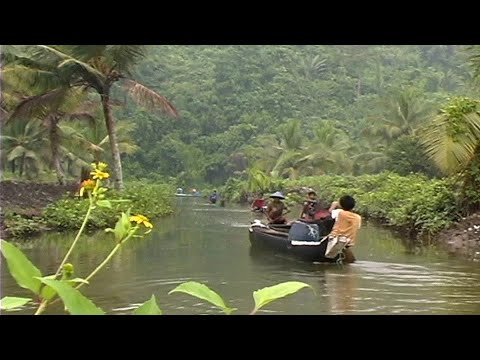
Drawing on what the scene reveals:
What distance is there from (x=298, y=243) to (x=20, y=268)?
26.1ft

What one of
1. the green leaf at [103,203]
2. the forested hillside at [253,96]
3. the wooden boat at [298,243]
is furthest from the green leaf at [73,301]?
the forested hillside at [253,96]

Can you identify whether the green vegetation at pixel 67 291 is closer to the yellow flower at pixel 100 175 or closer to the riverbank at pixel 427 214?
the yellow flower at pixel 100 175

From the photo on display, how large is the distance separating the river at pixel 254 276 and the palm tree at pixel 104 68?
3588 millimetres

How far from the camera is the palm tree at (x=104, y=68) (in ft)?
45.4

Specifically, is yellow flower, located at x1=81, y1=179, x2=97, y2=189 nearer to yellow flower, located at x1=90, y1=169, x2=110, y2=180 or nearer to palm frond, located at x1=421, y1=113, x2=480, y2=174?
yellow flower, located at x1=90, y1=169, x2=110, y2=180

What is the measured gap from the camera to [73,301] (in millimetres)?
690

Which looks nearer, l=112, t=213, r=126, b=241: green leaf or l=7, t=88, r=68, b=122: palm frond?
l=112, t=213, r=126, b=241: green leaf

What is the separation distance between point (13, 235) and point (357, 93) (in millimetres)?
33254

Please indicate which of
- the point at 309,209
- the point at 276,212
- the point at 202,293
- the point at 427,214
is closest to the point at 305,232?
the point at 309,209

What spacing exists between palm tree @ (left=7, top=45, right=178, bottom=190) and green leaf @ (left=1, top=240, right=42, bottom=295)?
42.9 feet

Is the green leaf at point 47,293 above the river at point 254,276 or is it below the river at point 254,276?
above

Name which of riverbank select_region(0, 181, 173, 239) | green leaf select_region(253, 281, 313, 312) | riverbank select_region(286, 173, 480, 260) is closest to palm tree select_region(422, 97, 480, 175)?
riverbank select_region(286, 173, 480, 260)

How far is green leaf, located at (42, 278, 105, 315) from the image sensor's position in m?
0.68
